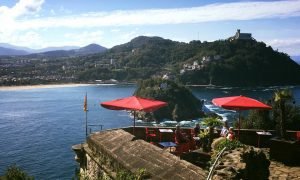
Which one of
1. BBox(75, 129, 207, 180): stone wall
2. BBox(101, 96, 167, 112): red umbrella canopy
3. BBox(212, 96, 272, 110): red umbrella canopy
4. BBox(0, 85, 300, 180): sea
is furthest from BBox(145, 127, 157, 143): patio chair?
BBox(0, 85, 300, 180): sea

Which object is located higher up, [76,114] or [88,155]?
[88,155]

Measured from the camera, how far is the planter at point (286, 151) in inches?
455

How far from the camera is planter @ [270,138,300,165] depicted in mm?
11557

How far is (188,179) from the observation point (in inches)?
287

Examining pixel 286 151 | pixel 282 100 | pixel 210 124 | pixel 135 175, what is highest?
pixel 282 100

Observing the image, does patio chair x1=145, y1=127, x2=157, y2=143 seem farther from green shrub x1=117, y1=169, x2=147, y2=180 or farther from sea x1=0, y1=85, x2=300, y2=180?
sea x1=0, y1=85, x2=300, y2=180

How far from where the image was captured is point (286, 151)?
11.7m

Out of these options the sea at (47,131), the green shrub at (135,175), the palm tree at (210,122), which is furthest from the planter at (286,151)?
the sea at (47,131)

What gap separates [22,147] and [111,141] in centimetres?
5498

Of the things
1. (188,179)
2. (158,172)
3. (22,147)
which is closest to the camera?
(188,179)

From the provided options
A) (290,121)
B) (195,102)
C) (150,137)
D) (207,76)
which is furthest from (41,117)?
(207,76)

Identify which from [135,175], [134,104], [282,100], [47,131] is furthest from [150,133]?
[47,131]

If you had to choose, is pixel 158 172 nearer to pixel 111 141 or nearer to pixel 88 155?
pixel 111 141

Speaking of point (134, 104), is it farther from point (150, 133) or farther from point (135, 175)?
point (135, 175)
